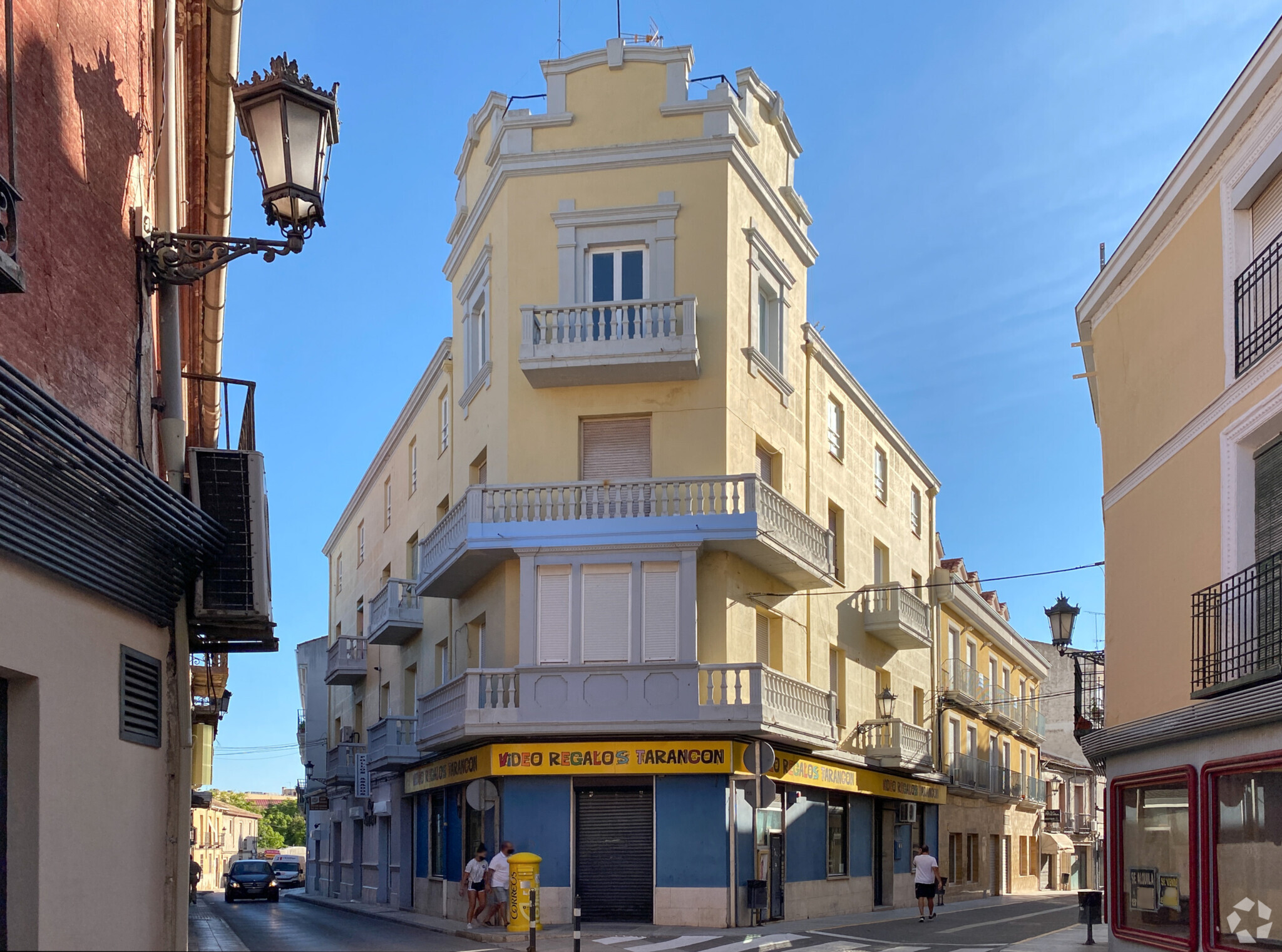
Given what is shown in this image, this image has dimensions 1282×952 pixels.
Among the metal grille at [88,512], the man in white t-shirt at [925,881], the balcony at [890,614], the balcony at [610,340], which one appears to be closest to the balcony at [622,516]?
the balcony at [610,340]

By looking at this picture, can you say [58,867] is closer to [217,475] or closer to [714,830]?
[217,475]

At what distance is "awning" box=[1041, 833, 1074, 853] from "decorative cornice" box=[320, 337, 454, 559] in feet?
90.1

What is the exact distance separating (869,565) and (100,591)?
83.2 feet

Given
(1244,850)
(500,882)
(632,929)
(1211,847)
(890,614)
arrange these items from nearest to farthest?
(1244,850)
(1211,847)
(500,882)
(632,929)
(890,614)

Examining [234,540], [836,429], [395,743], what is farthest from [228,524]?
[836,429]

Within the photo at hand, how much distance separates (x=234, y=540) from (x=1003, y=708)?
1462 inches

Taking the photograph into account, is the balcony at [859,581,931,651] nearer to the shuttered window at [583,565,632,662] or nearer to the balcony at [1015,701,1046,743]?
the shuttered window at [583,565,632,662]

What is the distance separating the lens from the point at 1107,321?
17406 mm

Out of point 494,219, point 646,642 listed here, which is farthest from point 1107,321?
point 494,219

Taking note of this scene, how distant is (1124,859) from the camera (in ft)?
50.1

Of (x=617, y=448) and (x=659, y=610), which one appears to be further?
(x=617, y=448)

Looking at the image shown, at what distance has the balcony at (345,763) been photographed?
114 feet

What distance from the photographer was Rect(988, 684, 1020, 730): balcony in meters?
41.6

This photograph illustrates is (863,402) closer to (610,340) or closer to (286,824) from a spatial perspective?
(610,340)
